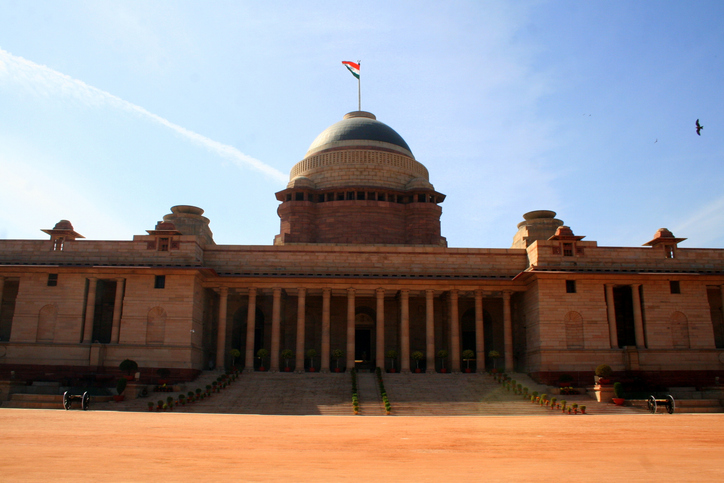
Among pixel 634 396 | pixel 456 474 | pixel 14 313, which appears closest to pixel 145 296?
pixel 14 313

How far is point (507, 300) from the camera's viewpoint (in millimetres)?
44344

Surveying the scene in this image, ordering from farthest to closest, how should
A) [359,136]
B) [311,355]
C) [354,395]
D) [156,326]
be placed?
[359,136] < [311,355] < [156,326] < [354,395]

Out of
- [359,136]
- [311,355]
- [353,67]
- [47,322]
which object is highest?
[353,67]

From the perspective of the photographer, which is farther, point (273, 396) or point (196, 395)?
point (273, 396)

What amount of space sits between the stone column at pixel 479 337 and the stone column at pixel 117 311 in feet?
79.2

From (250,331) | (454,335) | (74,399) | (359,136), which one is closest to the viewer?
(74,399)

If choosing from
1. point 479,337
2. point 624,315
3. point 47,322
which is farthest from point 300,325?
point 624,315

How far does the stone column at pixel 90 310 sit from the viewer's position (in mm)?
40406

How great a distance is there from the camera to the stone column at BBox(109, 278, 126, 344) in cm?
4057

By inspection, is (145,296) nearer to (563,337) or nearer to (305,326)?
(305,326)

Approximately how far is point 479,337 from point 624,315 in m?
10.6

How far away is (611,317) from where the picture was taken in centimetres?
4131

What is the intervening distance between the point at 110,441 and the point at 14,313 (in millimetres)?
29493

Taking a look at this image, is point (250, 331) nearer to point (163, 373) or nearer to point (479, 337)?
point (163, 373)
